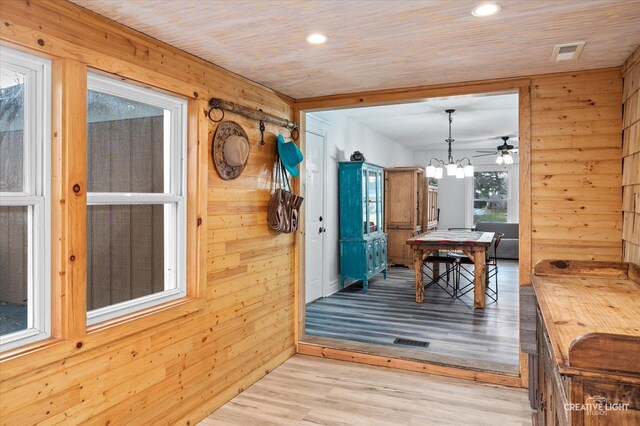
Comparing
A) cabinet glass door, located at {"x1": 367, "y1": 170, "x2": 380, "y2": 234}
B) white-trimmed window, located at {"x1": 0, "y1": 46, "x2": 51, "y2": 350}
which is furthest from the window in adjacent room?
white-trimmed window, located at {"x1": 0, "y1": 46, "x2": 51, "y2": 350}

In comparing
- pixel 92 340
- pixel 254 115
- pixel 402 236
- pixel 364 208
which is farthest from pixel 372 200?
pixel 92 340

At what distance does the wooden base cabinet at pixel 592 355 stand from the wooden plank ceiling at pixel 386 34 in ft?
4.54

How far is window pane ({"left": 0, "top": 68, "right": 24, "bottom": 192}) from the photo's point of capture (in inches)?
73.8

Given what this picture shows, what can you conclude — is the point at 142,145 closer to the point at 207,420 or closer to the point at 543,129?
the point at 207,420

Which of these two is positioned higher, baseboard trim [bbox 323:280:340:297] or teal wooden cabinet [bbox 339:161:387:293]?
teal wooden cabinet [bbox 339:161:387:293]

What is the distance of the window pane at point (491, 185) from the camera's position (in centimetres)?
1073

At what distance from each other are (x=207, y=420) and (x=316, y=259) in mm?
3195

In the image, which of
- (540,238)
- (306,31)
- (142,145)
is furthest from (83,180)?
(540,238)

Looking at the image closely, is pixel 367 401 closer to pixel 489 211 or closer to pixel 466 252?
pixel 466 252

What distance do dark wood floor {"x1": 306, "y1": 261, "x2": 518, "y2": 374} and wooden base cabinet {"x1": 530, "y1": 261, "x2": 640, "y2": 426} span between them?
146 cm

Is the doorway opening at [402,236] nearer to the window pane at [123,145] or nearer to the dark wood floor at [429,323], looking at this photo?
the dark wood floor at [429,323]

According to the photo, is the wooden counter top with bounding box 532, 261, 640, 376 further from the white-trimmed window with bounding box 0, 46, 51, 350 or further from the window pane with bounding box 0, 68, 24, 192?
the window pane with bounding box 0, 68, 24, 192

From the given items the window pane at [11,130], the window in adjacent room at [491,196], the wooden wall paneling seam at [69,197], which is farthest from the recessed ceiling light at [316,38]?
the window in adjacent room at [491,196]

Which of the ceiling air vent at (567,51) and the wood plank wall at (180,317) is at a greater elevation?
the ceiling air vent at (567,51)
